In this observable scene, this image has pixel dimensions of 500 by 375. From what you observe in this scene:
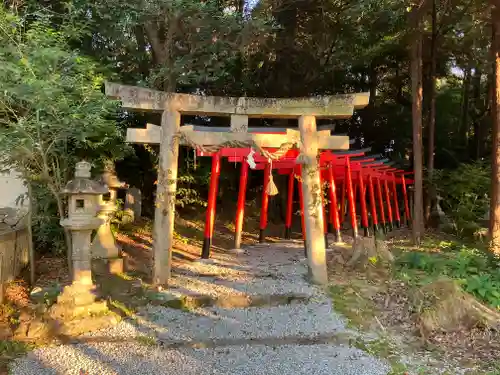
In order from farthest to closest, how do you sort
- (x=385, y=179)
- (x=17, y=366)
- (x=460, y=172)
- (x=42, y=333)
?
(x=385, y=179) → (x=460, y=172) → (x=42, y=333) → (x=17, y=366)

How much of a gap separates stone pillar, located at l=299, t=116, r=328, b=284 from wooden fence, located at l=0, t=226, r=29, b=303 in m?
4.58

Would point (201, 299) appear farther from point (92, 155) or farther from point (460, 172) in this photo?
point (460, 172)

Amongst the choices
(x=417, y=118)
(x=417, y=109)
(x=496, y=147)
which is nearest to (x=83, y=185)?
(x=496, y=147)

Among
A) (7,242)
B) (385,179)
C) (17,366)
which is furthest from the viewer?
(385,179)

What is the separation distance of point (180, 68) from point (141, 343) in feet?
20.4

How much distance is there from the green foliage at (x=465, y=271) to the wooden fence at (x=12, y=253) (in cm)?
604

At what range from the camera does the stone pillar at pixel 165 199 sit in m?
6.58

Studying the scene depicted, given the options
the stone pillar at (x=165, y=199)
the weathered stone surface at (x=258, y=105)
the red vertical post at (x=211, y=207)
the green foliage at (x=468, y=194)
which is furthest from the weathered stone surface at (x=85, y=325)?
the green foliage at (x=468, y=194)

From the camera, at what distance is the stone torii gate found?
21.6 feet

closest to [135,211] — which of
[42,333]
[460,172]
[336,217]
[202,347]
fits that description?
[336,217]

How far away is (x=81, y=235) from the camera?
5711mm

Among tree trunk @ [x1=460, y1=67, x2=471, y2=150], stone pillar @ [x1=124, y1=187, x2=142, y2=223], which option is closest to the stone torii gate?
stone pillar @ [x1=124, y1=187, x2=142, y2=223]

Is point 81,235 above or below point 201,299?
above

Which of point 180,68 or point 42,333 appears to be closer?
point 42,333
